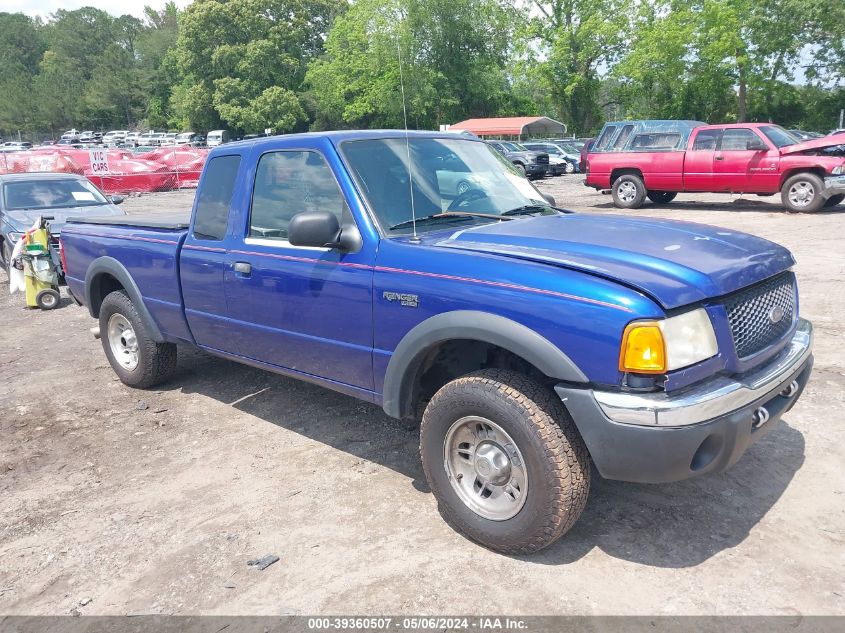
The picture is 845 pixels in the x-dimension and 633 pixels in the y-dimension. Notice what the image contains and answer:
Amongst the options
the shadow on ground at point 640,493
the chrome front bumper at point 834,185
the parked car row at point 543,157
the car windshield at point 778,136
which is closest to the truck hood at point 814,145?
the car windshield at point 778,136

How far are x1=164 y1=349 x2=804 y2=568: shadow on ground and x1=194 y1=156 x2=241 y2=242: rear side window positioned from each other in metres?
1.42

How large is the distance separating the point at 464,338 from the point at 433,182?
1.24 m

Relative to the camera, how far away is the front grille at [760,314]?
293 centimetres

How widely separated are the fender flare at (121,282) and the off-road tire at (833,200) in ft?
45.4

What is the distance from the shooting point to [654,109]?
48188 millimetres

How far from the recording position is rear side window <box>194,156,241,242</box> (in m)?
4.46

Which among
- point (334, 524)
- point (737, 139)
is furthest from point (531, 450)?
point (737, 139)

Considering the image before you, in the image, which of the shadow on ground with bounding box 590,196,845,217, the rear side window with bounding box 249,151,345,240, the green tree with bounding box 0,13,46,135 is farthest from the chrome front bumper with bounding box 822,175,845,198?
the green tree with bounding box 0,13,46,135

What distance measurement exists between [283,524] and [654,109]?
1990 inches

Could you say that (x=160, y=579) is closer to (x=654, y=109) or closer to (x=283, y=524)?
(x=283, y=524)

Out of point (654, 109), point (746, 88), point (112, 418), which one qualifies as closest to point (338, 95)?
point (654, 109)

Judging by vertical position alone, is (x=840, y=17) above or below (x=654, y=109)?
above

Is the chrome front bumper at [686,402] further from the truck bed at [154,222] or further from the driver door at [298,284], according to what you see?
the truck bed at [154,222]

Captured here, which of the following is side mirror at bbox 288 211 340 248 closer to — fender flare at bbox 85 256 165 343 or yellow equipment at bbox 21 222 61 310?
fender flare at bbox 85 256 165 343
